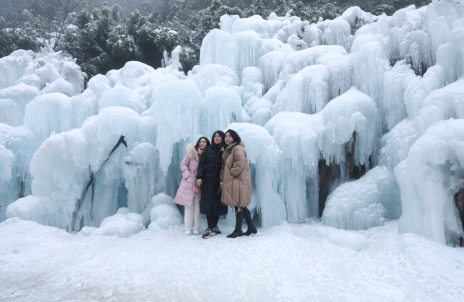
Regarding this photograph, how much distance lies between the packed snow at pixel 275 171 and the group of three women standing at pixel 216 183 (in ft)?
1.44

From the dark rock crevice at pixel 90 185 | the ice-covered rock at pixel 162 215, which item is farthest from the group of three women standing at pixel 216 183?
the dark rock crevice at pixel 90 185

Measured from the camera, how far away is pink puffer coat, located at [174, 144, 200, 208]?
447cm

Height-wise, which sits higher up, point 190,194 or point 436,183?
point 436,183

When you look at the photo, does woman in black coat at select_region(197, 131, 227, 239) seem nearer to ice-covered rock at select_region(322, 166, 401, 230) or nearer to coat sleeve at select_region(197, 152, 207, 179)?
coat sleeve at select_region(197, 152, 207, 179)

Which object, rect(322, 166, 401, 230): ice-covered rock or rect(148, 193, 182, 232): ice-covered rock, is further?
rect(148, 193, 182, 232): ice-covered rock

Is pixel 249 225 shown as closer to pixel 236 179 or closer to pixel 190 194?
pixel 236 179

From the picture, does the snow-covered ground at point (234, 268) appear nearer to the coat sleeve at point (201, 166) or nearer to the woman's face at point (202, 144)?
the coat sleeve at point (201, 166)

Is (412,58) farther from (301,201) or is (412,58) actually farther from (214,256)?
(214,256)

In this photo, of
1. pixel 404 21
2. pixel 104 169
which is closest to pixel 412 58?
pixel 404 21

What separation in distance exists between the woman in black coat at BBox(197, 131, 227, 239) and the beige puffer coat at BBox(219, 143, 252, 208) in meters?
0.21

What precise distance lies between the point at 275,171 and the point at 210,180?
1.31 meters

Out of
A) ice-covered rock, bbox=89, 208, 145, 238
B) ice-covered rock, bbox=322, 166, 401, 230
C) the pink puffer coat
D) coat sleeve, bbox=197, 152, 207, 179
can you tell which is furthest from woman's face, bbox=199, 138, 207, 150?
ice-covered rock, bbox=322, 166, 401, 230

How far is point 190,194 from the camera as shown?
14.7ft

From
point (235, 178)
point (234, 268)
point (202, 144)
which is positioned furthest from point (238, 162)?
point (234, 268)
